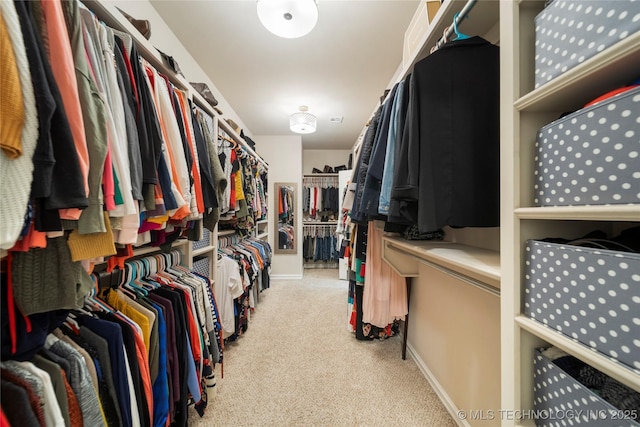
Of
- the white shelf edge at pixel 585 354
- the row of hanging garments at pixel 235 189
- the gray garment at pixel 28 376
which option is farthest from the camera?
the row of hanging garments at pixel 235 189

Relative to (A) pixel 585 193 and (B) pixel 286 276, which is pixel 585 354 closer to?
(A) pixel 585 193

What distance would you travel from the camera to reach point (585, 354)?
465 mm

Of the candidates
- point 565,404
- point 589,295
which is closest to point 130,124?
point 589,295

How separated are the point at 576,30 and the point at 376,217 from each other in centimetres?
88

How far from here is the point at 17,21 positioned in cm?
45

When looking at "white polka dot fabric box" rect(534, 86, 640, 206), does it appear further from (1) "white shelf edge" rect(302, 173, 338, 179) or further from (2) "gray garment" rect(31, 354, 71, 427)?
(1) "white shelf edge" rect(302, 173, 338, 179)

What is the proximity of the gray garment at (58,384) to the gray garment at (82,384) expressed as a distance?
30 mm

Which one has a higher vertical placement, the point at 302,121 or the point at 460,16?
the point at 302,121

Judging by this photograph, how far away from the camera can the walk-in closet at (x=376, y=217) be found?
464mm

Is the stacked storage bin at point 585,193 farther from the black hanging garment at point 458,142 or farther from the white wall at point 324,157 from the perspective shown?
the white wall at point 324,157

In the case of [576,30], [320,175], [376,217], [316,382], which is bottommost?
[316,382]

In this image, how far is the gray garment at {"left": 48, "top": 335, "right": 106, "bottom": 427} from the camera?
2.02ft

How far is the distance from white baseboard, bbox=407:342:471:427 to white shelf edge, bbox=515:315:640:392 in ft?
3.42

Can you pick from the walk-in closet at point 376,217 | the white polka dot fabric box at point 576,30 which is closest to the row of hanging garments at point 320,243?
the walk-in closet at point 376,217
